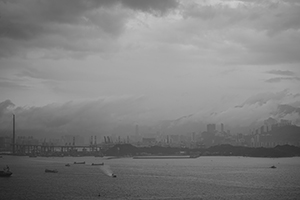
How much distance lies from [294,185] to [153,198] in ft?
97.7

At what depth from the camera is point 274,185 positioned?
68.7 meters

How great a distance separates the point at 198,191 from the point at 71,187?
21.0m

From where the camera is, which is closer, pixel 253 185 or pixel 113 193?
pixel 113 193

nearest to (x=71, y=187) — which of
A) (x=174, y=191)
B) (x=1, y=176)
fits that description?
(x=174, y=191)

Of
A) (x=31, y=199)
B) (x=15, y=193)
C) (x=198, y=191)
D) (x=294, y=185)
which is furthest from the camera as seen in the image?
(x=294, y=185)

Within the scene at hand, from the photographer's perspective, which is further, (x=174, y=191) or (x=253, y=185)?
(x=253, y=185)

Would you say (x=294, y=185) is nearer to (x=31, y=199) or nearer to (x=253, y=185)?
(x=253, y=185)

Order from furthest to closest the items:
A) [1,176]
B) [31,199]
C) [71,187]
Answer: [1,176] → [71,187] → [31,199]

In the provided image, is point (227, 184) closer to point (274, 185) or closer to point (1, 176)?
point (274, 185)

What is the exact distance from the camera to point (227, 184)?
69.4 m

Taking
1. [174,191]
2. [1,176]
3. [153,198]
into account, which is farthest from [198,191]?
[1,176]

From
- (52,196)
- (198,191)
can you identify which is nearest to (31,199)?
(52,196)

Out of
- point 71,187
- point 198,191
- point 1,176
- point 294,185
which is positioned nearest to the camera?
point 198,191

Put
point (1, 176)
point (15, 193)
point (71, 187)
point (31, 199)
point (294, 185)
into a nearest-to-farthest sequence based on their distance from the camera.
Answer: point (31, 199) → point (15, 193) → point (71, 187) → point (294, 185) → point (1, 176)
